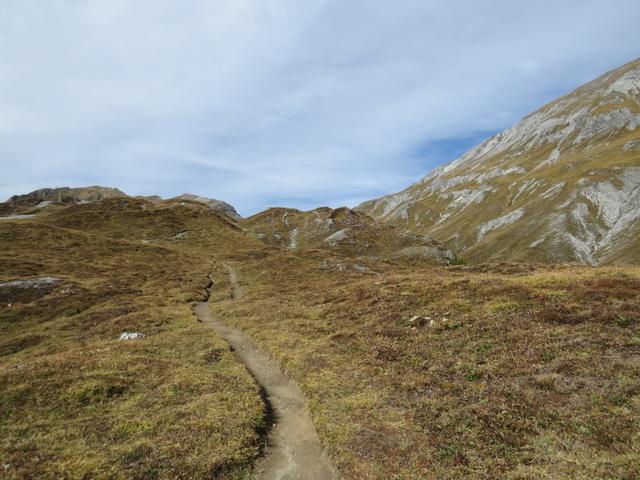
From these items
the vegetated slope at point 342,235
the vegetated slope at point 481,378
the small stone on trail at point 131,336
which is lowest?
the vegetated slope at point 481,378

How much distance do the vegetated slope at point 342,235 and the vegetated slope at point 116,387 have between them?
5110 centimetres

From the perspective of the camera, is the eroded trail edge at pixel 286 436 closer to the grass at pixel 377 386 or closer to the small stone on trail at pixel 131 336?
the grass at pixel 377 386

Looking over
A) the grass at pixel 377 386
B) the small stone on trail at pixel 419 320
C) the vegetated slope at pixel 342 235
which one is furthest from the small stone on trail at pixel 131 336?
the vegetated slope at pixel 342 235

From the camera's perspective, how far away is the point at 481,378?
17.0m

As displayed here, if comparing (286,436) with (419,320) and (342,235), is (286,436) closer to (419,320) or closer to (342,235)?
(419,320)

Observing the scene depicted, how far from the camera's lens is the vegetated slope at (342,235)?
4267 inches

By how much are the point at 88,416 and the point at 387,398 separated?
1373cm

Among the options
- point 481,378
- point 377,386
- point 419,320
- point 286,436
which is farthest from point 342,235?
point 286,436

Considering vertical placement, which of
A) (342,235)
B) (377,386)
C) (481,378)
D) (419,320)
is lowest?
(377,386)

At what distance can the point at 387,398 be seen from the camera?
1739 centimetres

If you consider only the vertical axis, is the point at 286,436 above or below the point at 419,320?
below

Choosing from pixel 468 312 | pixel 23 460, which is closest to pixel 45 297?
pixel 23 460

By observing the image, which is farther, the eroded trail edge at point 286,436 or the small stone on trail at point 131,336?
the small stone on trail at point 131,336

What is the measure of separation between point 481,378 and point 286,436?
9.06 m
